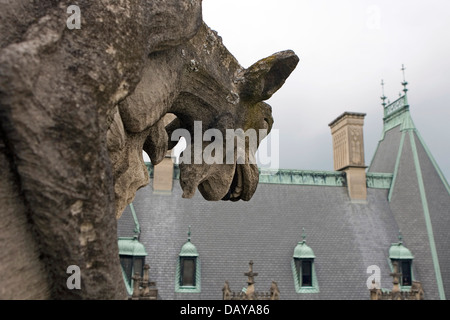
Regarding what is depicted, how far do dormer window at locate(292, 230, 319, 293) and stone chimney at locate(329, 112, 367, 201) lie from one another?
4.13 meters

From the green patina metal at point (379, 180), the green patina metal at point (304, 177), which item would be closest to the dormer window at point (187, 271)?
the green patina metal at point (304, 177)

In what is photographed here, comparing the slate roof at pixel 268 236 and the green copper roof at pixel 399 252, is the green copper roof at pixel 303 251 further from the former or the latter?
the green copper roof at pixel 399 252

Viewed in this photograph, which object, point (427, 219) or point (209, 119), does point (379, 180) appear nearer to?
point (427, 219)

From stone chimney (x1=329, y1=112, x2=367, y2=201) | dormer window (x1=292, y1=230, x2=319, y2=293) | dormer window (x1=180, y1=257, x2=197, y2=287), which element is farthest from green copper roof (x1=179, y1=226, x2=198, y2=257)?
stone chimney (x1=329, y1=112, x2=367, y2=201)

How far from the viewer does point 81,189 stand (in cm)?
120

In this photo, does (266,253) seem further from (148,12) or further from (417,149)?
(148,12)

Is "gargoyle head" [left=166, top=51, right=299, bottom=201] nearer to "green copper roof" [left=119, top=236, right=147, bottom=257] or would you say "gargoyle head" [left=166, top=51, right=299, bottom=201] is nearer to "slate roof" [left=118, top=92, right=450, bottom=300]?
"slate roof" [left=118, top=92, right=450, bottom=300]

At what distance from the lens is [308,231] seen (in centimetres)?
1869

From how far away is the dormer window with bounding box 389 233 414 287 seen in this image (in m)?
18.2

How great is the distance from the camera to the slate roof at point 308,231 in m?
16.8

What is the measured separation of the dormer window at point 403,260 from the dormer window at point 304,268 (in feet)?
10.2
